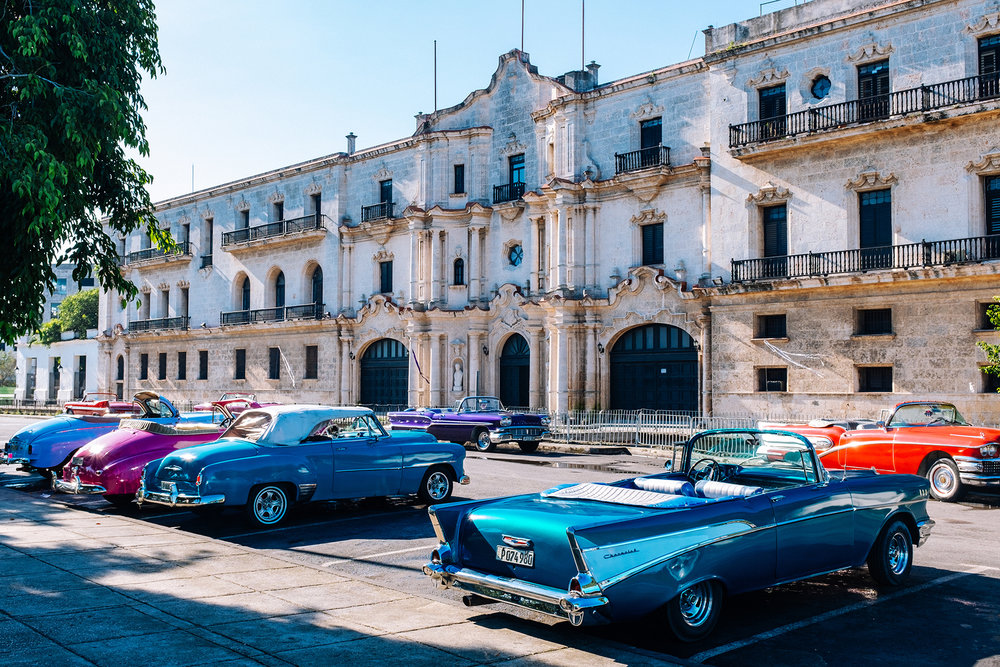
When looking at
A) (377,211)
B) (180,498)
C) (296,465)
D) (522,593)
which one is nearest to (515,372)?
(377,211)

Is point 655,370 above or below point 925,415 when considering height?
above

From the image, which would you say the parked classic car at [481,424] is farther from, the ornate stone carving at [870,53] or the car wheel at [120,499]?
the ornate stone carving at [870,53]

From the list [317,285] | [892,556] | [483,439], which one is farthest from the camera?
[317,285]

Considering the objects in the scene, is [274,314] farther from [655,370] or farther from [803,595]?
[803,595]

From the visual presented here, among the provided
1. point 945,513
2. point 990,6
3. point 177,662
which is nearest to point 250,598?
point 177,662

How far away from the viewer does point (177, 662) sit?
5773 millimetres

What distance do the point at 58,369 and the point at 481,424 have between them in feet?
169

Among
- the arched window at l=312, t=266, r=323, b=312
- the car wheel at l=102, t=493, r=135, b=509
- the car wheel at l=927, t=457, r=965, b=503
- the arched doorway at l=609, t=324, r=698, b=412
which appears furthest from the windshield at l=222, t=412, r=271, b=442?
the arched window at l=312, t=266, r=323, b=312

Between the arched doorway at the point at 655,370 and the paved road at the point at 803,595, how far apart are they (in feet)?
55.4

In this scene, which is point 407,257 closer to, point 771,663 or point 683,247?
point 683,247

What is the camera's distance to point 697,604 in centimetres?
657

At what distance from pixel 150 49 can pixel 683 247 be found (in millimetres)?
22507

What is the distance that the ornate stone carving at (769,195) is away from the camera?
27.9m

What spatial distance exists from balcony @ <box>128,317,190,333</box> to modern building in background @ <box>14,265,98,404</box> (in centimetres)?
593
